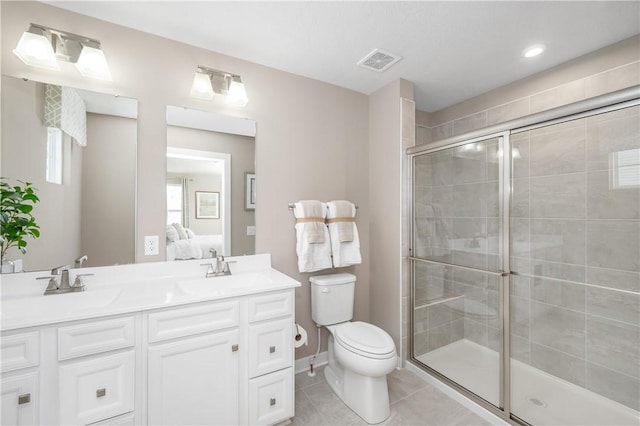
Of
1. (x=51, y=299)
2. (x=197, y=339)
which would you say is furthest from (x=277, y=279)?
(x=51, y=299)

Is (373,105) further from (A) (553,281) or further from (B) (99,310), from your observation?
(B) (99,310)

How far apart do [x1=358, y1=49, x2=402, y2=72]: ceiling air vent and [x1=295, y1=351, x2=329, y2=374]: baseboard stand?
2.42m

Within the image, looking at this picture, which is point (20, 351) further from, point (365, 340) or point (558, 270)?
point (558, 270)

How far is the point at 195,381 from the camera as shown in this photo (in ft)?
4.61

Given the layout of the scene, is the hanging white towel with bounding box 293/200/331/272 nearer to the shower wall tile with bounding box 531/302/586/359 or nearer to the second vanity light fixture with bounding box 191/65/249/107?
the second vanity light fixture with bounding box 191/65/249/107

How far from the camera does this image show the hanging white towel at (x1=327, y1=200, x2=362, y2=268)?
2223 millimetres

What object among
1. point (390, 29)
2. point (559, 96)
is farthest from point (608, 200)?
point (390, 29)

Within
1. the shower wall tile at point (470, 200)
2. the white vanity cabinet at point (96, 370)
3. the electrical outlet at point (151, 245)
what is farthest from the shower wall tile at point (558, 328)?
the electrical outlet at point (151, 245)

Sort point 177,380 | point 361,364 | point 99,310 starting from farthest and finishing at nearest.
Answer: point 361,364, point 177,380, point 99,310

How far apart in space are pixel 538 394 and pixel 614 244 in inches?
43.7

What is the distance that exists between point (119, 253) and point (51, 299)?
0.37 meters

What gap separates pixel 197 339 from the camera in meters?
1.41

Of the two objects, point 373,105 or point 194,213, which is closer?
point 194,213

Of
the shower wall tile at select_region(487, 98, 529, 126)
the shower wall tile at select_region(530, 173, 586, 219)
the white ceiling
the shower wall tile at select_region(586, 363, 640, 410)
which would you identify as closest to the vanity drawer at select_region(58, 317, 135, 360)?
the white ceiling
